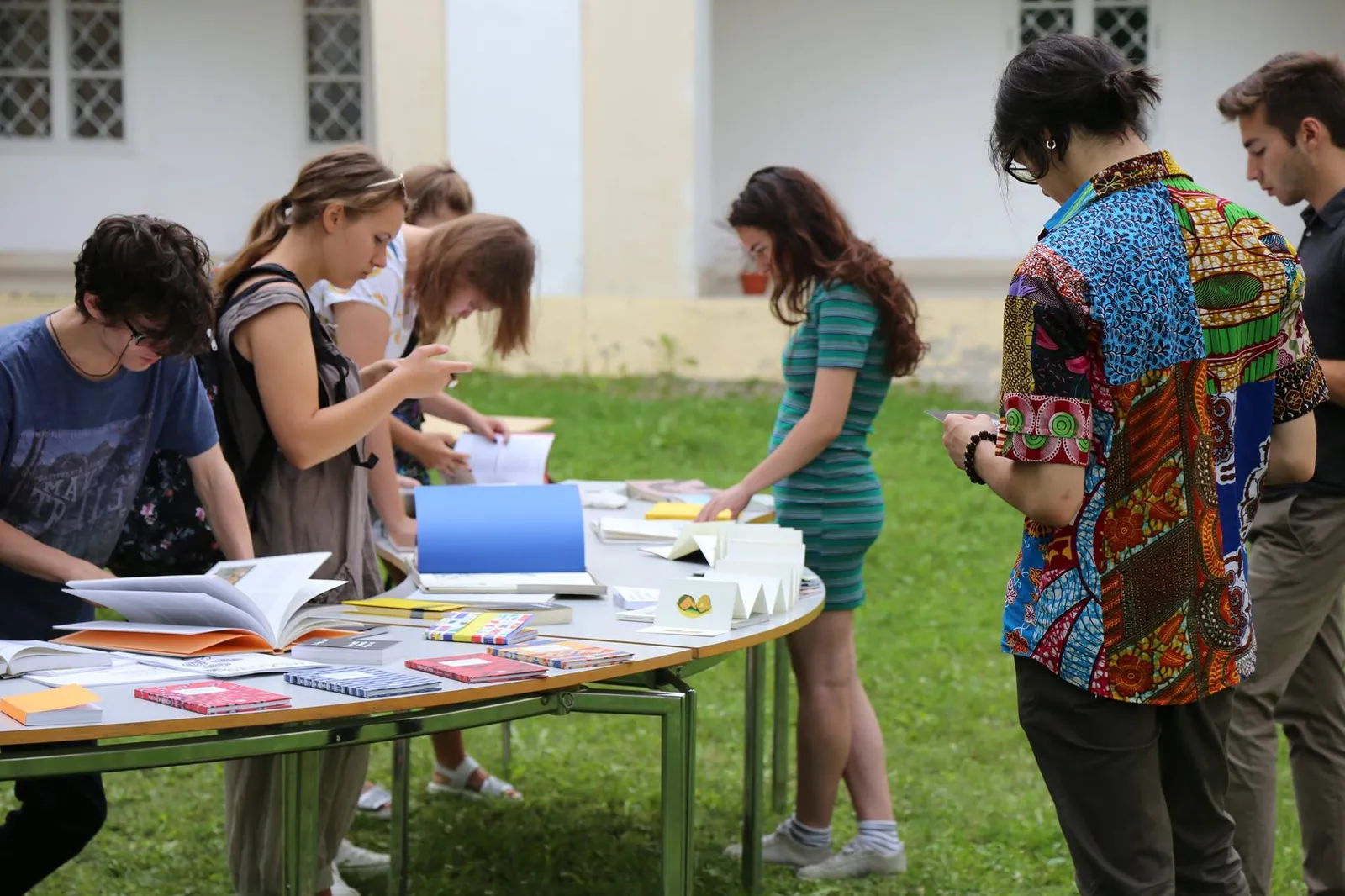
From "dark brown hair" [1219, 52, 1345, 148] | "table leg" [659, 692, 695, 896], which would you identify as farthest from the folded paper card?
"dark brown hair" [1219, 52, 1345, 148]

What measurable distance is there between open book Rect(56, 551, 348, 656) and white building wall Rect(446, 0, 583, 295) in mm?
8001

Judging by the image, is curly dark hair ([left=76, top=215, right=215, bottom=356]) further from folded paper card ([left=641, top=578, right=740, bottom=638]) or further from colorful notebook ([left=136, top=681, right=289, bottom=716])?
folded paper card ([left=641, top=578, right=740, bottom=638])

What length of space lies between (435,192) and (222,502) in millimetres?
1958

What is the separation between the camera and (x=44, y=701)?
211cm

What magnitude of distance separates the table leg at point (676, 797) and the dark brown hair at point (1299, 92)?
1797 millimetres

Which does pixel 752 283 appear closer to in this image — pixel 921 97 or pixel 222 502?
pixel 921 97

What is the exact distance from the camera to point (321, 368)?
3041mm

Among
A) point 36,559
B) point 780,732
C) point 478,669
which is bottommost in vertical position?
point 780,732

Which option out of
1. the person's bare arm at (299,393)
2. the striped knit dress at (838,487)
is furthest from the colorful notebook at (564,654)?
the striped knit dress at (838,487)

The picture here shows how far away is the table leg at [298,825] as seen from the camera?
2.52 meters

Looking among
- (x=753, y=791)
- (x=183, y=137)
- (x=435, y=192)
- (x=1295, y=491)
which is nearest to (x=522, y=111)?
(x=183, y=137)

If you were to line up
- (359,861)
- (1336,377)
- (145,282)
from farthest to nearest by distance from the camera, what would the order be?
(359,861)
(1336,377)
(145,282)

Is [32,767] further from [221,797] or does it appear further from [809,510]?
[221,797]

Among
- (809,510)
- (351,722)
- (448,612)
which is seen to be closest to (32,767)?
(351,722)
